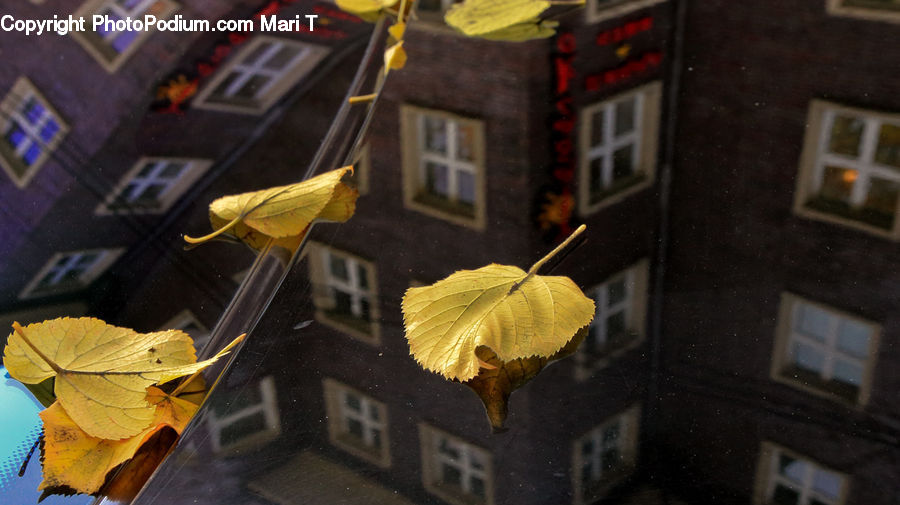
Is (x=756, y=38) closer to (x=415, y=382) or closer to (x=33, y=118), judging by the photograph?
(x=415, y=382)

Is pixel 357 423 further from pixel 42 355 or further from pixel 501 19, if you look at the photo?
pixel 501 19

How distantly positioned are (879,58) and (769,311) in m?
0.30

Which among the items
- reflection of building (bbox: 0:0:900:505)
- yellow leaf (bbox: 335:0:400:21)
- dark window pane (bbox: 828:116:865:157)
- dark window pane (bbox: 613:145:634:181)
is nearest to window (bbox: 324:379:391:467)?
reflection of building (bbox: 0:0:900:505)

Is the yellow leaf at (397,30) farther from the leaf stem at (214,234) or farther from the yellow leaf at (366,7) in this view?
the leaf stem at (214,234)

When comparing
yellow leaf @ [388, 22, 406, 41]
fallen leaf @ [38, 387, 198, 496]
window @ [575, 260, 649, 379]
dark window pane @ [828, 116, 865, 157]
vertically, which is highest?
yellow leaf @ [388, 22, 406, 41]

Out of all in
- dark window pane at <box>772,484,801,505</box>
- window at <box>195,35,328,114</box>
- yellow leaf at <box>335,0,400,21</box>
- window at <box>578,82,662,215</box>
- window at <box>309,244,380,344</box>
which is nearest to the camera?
dark window pane at <box>772,484,801,505</box>

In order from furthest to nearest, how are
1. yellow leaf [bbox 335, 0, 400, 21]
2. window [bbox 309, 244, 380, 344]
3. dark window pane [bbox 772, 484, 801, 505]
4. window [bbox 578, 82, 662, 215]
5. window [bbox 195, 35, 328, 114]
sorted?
yellow leaf [bbox 335, 0, 400, 21]
window [bbox 195, 35, 328, 114]
window [bbox 578, 82, 662, 215]
window [bbox 309, 244, 380, 344]
dark window pane [bbox 772, 484, 801, 505]

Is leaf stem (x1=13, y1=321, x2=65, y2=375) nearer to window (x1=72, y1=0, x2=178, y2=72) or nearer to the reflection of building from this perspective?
the reflection of building

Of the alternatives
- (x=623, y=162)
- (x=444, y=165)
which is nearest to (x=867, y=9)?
(x=623, y=162)

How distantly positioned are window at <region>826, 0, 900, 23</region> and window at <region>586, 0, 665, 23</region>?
0.14m

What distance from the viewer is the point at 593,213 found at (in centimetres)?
54

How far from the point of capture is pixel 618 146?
0.59 meters

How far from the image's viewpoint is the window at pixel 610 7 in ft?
2.37

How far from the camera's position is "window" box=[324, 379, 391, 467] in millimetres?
384
